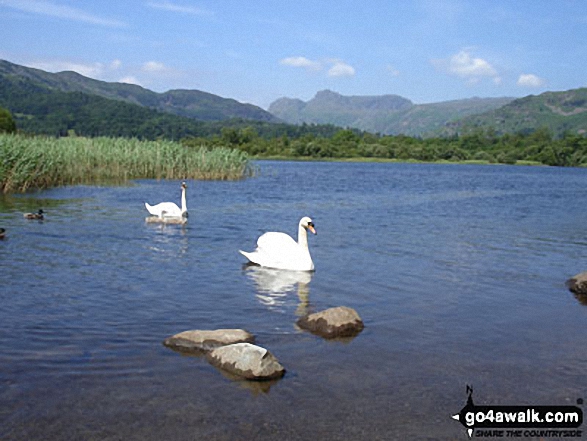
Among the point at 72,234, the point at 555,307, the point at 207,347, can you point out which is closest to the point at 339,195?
the point at 72,234

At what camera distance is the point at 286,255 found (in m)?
15.4

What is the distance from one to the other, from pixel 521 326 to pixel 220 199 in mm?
24966

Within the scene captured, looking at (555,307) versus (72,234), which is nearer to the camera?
(555,307)

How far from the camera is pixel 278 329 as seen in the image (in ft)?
34.6

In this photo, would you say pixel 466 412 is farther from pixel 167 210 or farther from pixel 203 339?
pixel 167 210

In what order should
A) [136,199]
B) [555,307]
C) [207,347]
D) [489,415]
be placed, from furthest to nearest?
[136,199]
[555,307]
[207,347]
[489,415]

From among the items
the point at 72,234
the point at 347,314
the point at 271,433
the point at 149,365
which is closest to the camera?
the point at 271,433

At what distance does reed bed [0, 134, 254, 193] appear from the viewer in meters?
31.7

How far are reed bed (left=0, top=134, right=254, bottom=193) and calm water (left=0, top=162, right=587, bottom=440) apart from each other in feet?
33.1

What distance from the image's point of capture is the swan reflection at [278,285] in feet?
40.8

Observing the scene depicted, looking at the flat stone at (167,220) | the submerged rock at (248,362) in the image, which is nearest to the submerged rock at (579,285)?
the submerged rock at (248,362)

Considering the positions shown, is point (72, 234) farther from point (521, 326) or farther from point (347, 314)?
point (521, 326)

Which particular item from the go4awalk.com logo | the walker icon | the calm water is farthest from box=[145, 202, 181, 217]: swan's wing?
the go4awalk.com logo

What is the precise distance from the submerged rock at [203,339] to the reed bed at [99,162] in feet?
79.9
